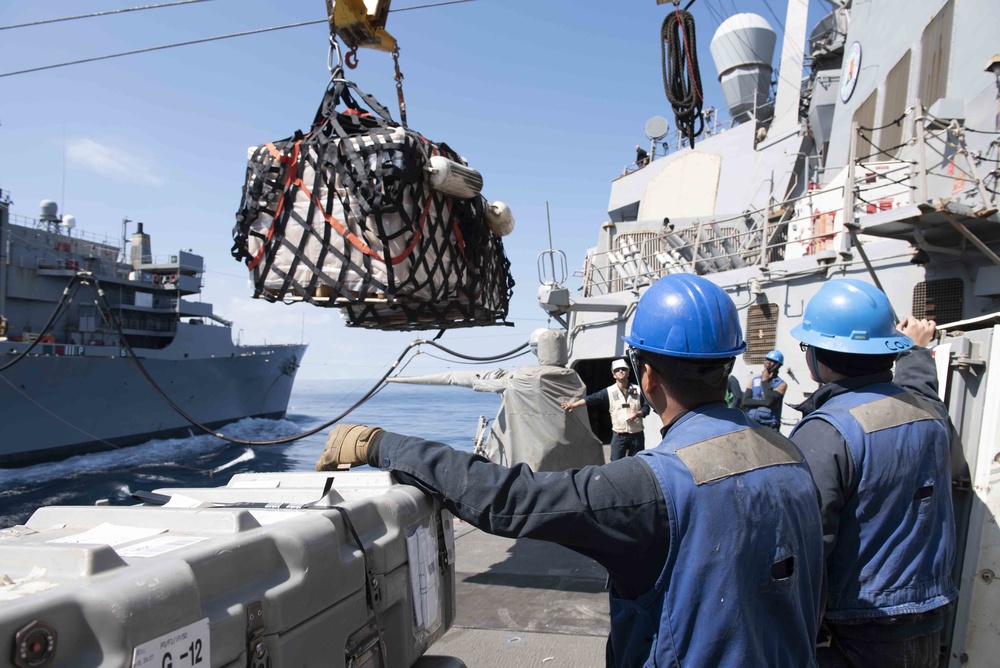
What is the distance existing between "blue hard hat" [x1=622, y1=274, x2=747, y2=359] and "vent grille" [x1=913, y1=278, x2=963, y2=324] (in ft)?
22.7

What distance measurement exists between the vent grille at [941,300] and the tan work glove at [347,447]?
732cm

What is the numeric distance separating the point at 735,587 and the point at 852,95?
12535 millimetres

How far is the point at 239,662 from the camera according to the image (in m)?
1.43

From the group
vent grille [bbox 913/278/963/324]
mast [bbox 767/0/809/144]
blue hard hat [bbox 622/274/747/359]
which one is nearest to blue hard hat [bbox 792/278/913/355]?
blue hard hat [bbox 622/274/747/359]

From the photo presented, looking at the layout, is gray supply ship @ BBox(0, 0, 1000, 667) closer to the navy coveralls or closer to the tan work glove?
the tan work glove

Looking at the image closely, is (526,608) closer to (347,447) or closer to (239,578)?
(347,447)

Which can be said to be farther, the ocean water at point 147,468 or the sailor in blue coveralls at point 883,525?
the ocean water at point 147,468

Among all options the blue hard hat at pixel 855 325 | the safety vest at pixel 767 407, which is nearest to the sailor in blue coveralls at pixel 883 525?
the blue hard hat at pixel 855 325

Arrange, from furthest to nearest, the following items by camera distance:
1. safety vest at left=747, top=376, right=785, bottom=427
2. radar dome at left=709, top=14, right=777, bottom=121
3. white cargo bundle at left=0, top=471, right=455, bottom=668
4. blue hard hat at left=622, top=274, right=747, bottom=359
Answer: radar dome at left=709, top=14, right=777, bottom=121 → safety vest at left=747, top=376, right=785, bottom=427 → blue hard hat at left=622, top=274, right=747, bottom=359 → white cargo bundle at left=0, top=471, right=455, bottom=668

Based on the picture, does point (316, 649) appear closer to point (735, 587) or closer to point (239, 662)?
point (239, 662)

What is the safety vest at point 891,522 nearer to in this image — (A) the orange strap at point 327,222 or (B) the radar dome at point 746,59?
(A) the orange strap at point 327,222

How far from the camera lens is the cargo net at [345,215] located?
3.54 m

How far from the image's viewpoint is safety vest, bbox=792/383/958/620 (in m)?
2.30

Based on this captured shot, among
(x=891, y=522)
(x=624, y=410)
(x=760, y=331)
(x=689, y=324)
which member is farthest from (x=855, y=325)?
(x=760, y=331)
